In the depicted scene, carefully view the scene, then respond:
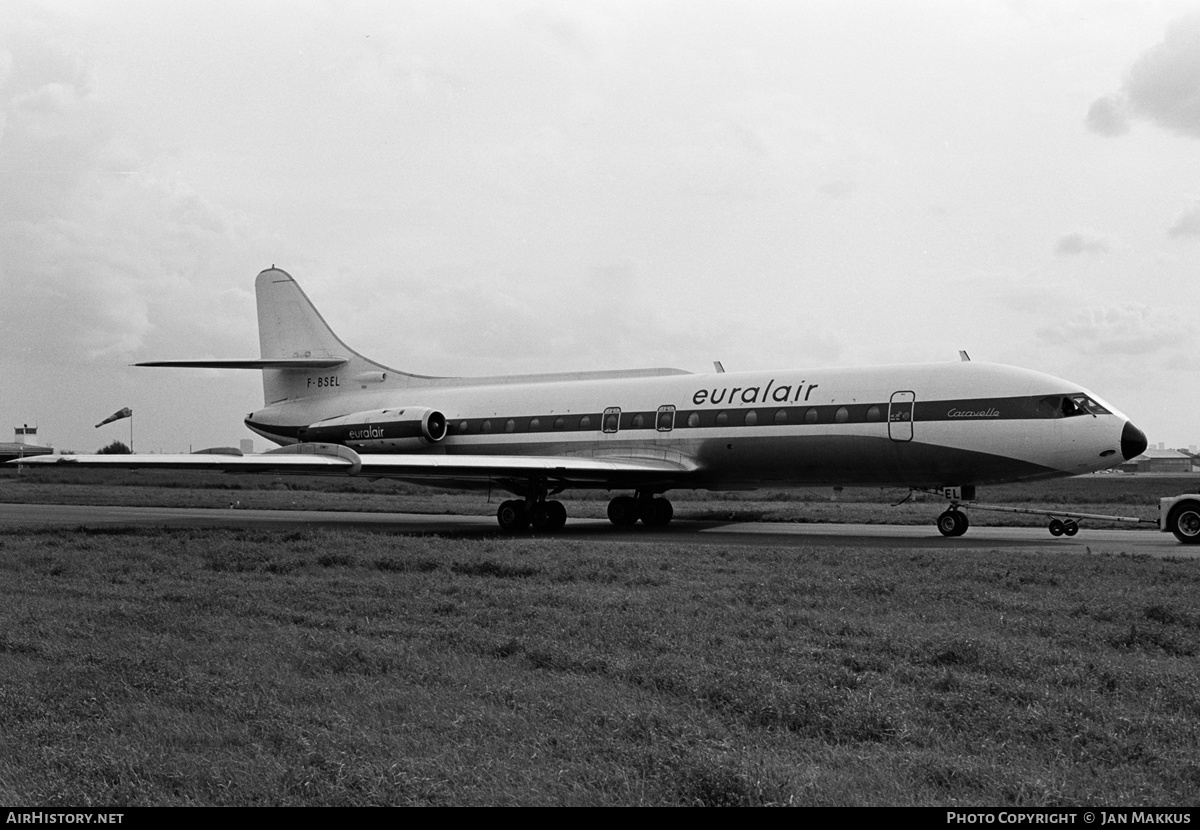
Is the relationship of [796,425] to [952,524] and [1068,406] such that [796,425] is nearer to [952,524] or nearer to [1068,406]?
[952,524]

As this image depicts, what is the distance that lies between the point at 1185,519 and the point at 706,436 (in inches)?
365

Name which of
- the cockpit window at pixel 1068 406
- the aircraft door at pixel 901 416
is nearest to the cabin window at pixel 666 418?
the aircraft door at pixel 901 416

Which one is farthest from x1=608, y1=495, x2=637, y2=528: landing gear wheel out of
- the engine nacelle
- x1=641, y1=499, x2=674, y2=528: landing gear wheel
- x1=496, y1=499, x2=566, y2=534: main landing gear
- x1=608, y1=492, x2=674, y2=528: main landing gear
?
the engine nacelle

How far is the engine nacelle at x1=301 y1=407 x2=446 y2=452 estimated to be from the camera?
89.7ft

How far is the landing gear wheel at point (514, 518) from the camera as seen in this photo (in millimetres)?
23070

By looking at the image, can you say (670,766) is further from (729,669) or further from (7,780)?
(7,780)

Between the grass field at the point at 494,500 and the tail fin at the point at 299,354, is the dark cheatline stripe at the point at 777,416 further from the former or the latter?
the tail fin at the point at 299,354

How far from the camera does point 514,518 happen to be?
75.9ft

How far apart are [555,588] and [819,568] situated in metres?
3.56

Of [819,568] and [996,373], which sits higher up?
[996,373]

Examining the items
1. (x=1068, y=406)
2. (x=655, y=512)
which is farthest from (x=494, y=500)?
(x=1068, y=406)
